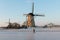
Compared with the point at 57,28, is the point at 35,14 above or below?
above

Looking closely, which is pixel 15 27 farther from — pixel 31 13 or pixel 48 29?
pixel 48 29

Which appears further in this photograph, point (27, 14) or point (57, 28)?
point (57, 28)

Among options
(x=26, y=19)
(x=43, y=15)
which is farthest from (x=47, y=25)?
(x=26, y=19)

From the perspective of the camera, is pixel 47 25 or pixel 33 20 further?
pixel 47 25

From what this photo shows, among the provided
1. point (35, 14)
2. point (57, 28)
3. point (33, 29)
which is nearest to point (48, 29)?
point (57, 28)

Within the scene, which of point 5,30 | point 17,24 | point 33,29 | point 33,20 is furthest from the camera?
point 5,30

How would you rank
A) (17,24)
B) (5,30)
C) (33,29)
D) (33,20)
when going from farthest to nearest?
(5,30) → (17,24) → (33,20) → (33,29)

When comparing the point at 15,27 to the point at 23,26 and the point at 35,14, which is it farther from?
the point at 35,14

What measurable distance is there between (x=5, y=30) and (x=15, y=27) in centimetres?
423

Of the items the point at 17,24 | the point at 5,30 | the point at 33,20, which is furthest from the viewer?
the point at 5,30

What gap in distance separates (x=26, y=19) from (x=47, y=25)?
482 cm

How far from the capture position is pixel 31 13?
39781 millimetres

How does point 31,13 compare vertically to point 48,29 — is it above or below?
above

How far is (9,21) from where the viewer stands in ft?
137
